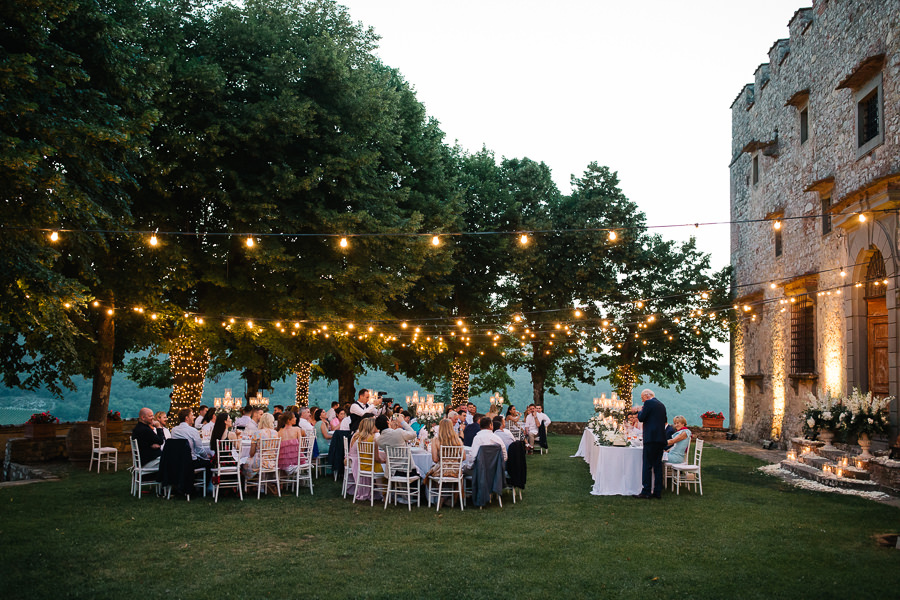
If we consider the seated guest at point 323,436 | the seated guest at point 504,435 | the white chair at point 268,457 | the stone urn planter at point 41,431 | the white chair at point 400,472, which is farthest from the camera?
the stone urn planter at point 41,431

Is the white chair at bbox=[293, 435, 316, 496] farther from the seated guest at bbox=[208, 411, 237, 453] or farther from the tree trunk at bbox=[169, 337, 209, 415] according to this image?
the tree trunk at bbox=[169, 337, 209, 415]

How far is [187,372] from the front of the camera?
1681cm

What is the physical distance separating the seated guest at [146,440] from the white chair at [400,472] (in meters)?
Answer: 3.81

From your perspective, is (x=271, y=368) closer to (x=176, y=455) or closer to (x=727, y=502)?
(x=176, y=455)

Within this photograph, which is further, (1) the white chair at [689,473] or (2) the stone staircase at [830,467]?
(2) the stone staircase at [830,467]

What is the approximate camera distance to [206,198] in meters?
16.0

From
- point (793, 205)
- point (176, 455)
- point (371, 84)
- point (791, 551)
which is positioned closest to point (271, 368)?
point (371, 84)

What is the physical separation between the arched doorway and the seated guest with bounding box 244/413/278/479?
1194 centimetres

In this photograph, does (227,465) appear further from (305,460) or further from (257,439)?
(305,460)

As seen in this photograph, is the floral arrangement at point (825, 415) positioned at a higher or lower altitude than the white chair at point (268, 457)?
higher

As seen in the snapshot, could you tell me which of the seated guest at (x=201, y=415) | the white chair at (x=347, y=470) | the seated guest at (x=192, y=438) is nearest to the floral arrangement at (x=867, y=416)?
the white chair at (x=347, y=470)

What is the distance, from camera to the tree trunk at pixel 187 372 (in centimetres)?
1650

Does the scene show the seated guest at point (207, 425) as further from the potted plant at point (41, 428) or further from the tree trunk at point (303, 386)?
the tree trunk at point (303, 386)

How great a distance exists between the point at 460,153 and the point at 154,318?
1438 cm
